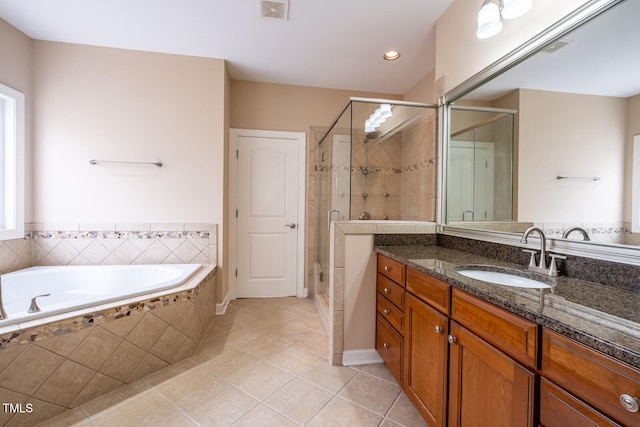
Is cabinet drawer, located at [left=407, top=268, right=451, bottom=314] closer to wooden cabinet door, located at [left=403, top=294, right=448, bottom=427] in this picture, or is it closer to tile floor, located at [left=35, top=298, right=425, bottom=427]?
wooden cabinet door, located at [left=403, top=294, right=448, bottom=427]

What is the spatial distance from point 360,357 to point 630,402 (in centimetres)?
153

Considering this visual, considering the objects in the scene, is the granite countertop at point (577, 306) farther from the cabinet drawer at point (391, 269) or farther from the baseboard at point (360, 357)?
the baseboard at point (360, 357)

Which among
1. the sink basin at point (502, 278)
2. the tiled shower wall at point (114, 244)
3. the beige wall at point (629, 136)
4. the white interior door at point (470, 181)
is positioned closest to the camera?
the beige wall at point (629, 136)

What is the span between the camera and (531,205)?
1312mm

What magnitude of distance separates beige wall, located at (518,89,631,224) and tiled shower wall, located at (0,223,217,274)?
8.39ft

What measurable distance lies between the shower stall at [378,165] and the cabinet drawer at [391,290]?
63cm

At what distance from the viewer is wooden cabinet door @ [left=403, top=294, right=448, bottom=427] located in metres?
1.14

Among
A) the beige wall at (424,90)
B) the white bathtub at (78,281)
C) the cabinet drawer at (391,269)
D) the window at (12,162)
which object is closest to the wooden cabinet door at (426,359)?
the cabinet drawer at (391,269)

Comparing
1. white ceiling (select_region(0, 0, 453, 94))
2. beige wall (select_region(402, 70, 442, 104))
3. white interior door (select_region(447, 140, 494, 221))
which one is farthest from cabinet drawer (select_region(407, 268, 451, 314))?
beige wall (select_region(402, 70, 442, 104))

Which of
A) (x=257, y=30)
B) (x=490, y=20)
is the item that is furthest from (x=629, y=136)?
(x=257, y=30)

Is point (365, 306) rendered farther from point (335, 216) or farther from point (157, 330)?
point (157, 330)

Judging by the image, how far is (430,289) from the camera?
1.23 metres

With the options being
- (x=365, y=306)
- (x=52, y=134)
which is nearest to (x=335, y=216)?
(x=365, y=306)

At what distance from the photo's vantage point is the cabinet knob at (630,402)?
521 mm
